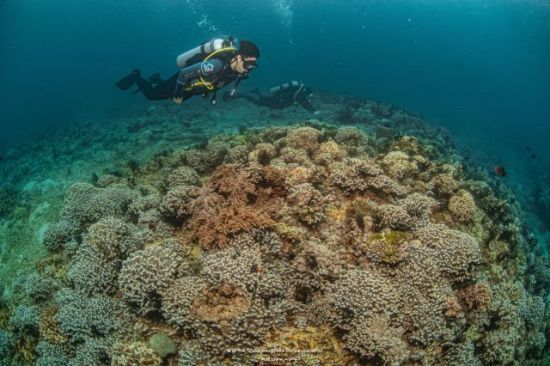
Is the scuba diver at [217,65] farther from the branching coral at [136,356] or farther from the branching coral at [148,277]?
the branching coral at [136,356]

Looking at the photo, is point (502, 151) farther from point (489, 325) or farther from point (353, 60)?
point (353, 60)

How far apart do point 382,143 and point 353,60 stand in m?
118

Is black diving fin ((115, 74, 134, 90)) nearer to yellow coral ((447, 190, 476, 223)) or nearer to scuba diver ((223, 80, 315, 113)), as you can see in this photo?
scuba diver ((223, 80, 315, 113))

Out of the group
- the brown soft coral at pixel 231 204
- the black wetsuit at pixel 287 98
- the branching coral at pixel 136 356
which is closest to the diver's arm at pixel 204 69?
the brown soft coral at pixel 231 204

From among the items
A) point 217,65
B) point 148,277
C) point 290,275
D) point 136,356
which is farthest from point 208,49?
point 136,356

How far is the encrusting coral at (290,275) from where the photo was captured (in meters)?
4.71

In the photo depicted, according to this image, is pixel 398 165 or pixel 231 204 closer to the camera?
pixel 231 204

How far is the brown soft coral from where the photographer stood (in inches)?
215

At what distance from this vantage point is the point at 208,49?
377 inches

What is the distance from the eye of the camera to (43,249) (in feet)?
27.8

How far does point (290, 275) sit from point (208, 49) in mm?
6846

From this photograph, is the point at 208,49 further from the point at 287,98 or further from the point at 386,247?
the point at 287,98

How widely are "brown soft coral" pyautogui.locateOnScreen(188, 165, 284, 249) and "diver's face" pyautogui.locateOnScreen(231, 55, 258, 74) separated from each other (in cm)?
338

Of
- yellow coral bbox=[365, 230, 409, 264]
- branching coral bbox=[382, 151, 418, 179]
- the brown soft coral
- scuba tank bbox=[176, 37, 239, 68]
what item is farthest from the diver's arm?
yellow coral bbox=[365, 230, 409, 264]
